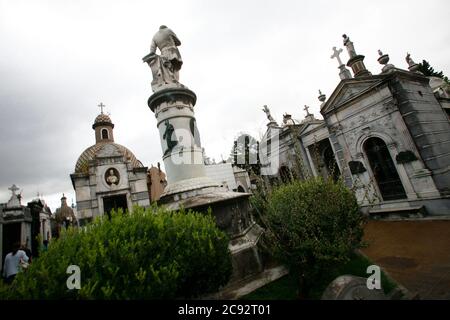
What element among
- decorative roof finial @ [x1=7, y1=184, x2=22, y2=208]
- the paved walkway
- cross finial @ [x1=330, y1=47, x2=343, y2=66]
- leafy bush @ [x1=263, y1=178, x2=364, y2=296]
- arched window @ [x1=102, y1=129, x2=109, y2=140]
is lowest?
the paved walkway

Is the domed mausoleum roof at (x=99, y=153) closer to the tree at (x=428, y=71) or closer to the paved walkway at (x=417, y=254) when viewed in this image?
the paved walkway at (x=417, y=254)

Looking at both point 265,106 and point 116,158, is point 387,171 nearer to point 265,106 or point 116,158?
point 265,106

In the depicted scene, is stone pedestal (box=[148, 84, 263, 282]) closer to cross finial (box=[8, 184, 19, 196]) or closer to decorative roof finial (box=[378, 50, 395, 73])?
decorative roof finial (box=[378, 50, 395, 73])

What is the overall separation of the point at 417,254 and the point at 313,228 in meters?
3.53

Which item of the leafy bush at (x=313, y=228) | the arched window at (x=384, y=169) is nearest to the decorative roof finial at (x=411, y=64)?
the arched window at (x=384, y=169)

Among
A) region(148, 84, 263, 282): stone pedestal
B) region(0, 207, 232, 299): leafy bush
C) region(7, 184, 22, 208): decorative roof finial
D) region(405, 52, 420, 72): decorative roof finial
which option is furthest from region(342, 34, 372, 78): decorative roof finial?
region(7, 184, 22, 208): decorative roof finial

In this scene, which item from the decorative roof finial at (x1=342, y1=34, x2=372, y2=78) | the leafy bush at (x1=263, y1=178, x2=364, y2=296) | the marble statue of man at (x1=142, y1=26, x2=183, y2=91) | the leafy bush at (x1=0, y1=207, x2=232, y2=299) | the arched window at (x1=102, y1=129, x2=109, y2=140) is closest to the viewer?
the leafy bush at (x1=0, y1=207, x2=232, y2=299)

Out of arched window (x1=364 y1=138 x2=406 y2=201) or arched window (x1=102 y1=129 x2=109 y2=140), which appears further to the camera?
arched window (x1=102 y1=129 x2=109 y2=140)

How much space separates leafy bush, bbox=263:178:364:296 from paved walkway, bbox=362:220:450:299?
1.20 metres

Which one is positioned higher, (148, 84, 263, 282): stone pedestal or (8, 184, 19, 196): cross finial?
(8, 184, 19, 196): cross finial

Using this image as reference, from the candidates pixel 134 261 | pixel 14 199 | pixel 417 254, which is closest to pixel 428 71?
pixel 417 254

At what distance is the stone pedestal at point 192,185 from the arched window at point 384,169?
8110 millimetres

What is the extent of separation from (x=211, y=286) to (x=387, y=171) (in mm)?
10622

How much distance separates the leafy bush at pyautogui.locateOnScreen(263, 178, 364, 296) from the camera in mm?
3650
